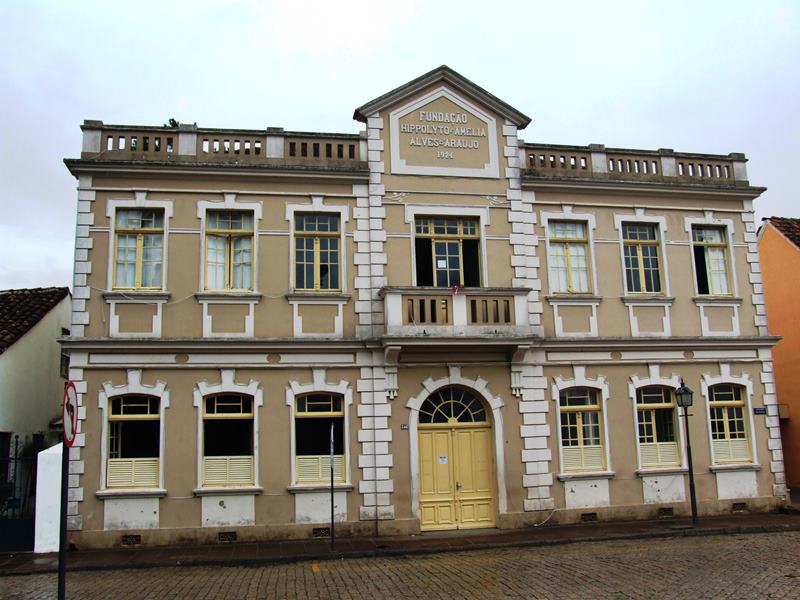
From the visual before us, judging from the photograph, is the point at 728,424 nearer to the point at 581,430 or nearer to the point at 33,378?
the point at 581,430

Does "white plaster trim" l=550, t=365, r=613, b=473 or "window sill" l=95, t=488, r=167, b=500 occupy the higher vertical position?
"white plaster trim" l=550, t=365, r=613, b=473

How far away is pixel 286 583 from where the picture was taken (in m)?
11.9

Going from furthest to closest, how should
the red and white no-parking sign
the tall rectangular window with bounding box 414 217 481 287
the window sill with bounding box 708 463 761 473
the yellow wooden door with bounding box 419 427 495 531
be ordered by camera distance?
the window sill with bounding box 708 463 761 473, the tall rectangular window with bounding box 414 217 481 287, the yellow wooden door with bounding box 419 427 495 531, the red and white no-parking sign

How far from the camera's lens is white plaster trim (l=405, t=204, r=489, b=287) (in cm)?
1745

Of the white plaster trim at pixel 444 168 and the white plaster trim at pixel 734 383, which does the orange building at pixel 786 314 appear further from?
the white plaster trim at pixel 444 168

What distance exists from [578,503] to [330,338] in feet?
22.5

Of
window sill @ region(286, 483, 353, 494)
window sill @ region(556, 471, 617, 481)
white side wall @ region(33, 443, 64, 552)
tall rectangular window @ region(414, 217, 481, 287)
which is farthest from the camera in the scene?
tall rectangular window @ region(414, 217, 481, 287)

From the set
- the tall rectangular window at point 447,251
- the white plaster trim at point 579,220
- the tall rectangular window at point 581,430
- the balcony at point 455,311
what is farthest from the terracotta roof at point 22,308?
the tall rectangular window at point 581,430

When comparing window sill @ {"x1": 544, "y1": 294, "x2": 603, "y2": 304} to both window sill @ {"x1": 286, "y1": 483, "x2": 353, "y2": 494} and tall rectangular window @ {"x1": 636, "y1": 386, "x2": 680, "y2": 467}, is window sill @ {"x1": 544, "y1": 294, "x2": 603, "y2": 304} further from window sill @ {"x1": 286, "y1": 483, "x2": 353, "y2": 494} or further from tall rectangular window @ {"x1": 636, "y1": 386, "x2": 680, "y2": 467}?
window sill @ {"x1": 286, "y1": 483, "x2": 353, "y2": 494}

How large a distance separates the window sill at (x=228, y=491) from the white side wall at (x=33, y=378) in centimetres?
557

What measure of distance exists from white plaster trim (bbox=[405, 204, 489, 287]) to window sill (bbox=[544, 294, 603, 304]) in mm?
1695

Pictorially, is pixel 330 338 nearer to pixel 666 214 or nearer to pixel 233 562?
pixel 233 562

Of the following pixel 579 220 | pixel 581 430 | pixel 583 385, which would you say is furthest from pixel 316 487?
pixel 579 220

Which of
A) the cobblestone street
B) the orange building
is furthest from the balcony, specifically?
the orange building
